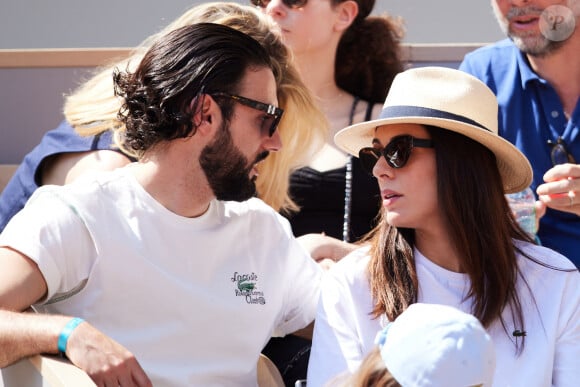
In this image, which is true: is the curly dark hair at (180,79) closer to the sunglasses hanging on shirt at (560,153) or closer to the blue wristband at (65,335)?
the blue wristband at (65,335)

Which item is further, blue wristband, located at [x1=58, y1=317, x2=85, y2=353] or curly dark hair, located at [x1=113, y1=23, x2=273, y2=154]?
curly dark hair, located at [x1=113, y1=23, x2=273, y2=154]

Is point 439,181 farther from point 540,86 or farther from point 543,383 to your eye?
point 540,86

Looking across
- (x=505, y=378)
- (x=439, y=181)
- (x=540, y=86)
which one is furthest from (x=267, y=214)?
(x=540, y=86)

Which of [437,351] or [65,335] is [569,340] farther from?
[65,335]

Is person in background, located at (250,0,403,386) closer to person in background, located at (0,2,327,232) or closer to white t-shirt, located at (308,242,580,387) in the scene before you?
person in background, located at (0,2,327,232)

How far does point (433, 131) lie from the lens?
2572mm

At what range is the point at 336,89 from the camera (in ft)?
13.5

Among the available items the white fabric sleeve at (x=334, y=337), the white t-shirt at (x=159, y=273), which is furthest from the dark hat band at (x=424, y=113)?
the white t-shirt at (x=159, y=273)

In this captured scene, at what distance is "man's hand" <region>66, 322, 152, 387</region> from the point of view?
2.14 meters

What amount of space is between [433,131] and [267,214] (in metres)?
0.61

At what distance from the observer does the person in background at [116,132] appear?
10.3 ft

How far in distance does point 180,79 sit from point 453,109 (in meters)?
0.74

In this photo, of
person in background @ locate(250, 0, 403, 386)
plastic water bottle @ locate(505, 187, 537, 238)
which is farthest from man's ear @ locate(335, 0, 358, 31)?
plastic water bottle @ locate(505, 187, 537, 238)

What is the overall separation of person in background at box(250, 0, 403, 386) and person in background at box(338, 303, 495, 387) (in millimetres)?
1399
